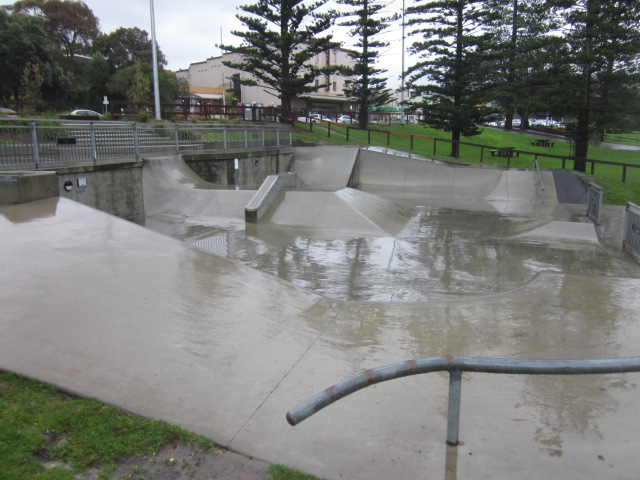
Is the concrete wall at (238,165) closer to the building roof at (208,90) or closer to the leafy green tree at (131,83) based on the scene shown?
the leafy green tree at (131,83)

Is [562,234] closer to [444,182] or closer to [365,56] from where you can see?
[444,182]

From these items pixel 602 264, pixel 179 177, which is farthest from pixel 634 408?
pixel 179 177

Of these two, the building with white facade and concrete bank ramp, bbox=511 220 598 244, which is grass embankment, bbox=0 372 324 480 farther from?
the building with white facade

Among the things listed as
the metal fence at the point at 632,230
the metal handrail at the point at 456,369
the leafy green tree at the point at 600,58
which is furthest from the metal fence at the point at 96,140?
the leafy green tree at the point at 600,58

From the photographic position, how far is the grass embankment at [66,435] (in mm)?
2691

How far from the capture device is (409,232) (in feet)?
41.5

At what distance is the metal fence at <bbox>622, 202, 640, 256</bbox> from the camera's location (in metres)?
10.4

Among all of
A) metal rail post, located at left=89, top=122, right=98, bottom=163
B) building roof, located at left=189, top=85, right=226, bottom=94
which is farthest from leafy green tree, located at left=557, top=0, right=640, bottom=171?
building roof, located at left=189, top=85, right=226, bottom=94

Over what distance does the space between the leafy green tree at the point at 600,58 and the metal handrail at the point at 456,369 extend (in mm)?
23996

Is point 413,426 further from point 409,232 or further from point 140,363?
point 409,232

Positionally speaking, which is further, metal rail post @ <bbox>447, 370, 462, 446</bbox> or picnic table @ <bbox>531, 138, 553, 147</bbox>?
picnic table @ <bbox>531, 138, 553, 147</bbox>

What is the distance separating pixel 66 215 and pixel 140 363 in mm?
4293

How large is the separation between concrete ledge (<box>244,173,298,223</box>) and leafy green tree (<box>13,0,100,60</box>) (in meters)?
57.4

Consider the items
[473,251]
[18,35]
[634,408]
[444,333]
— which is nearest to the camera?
[634,408]
